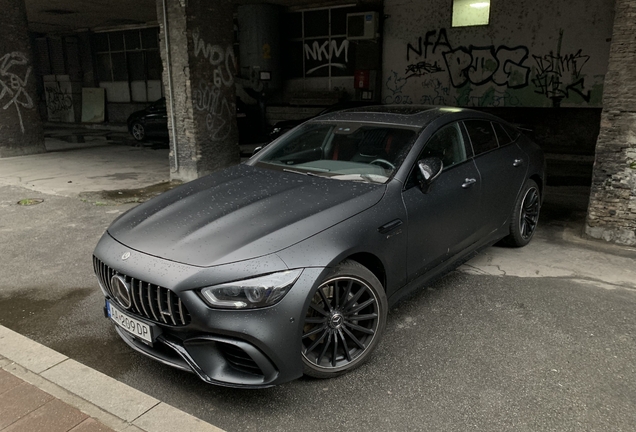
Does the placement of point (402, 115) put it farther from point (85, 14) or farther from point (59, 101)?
point (59, 101)

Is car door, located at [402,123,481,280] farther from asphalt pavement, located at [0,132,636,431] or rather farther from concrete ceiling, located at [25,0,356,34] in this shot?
concrete ceiling, located at [25,0,356,34]

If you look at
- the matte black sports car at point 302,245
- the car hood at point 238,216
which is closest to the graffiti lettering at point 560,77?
the matte black sports car at point 302,245

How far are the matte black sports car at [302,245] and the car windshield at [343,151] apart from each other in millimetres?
11

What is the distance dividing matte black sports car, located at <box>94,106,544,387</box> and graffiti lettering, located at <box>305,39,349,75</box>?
11757 mm

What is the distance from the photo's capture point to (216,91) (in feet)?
30.4

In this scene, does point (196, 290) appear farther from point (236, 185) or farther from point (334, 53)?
point (334, 53)

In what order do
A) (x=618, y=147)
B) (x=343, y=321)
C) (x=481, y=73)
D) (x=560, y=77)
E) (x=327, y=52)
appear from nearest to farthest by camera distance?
(x=343, y=321), (x=618, y=147), (x=560, y=77), (x=481, y=73), (x=327, y=52)

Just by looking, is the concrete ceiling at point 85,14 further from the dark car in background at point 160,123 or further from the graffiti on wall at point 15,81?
the graffiti on wall at point 15,81

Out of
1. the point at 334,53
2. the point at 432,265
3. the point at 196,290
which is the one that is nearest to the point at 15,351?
the point at 196,290

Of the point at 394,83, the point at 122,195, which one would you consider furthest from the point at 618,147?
the point at 394,83

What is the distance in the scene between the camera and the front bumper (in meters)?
2.55

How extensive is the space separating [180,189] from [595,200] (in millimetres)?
4394

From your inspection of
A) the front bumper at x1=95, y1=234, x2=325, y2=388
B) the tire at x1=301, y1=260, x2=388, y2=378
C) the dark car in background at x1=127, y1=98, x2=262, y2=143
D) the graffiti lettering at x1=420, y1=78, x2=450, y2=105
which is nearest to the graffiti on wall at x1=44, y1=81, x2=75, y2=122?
the dark car in background at x1=127, y1=98, x2=262, y2=143

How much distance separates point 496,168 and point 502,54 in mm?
9857
